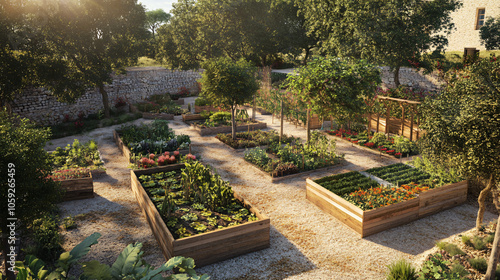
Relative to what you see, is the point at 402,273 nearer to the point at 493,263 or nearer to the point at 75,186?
the point at 493,263

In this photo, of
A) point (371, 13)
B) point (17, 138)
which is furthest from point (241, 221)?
point (371, 13)

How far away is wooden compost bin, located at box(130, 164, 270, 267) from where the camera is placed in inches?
277

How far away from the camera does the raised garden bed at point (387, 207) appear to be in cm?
845

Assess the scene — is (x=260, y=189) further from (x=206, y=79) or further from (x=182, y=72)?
(x=182, y=72)

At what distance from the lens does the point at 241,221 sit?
811 centimetres

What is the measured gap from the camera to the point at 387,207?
28.1 feet

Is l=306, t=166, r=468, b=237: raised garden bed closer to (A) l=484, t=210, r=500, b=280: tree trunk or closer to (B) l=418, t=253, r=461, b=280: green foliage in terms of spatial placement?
(B) l=418, t=253, r=461, b=280: green foliage

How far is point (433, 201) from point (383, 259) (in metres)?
3.12

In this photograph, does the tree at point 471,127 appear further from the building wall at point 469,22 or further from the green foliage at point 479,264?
the building wall at point 469,22

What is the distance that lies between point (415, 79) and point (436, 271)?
65.9ft

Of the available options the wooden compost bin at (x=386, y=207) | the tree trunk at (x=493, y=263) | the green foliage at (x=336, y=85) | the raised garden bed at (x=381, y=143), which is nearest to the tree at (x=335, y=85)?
the green foliage at (x=336, y=85)

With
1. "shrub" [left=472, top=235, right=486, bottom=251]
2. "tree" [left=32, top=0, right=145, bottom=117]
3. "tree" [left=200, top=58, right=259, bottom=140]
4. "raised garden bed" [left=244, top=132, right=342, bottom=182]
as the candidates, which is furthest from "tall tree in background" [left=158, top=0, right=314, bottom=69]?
"shrub" [left=472, top=235, right=486, bottom=251]

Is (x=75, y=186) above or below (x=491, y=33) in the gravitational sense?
below

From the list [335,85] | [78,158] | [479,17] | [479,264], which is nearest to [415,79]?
[479,17]
